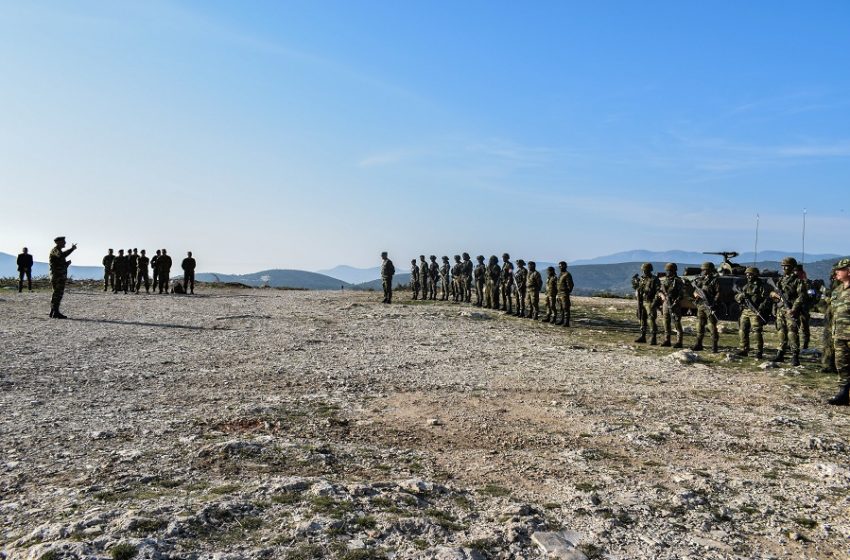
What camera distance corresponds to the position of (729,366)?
11.6 metres

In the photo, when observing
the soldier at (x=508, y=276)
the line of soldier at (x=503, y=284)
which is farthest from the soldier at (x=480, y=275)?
the soldier at (x=508, y=276)

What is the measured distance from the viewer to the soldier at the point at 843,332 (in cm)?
826

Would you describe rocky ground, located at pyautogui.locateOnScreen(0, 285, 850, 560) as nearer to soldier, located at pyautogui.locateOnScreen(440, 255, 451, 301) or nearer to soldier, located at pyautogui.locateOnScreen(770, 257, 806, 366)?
soldier, located at pyautogui.locateOnScreen(770, 257, 806, 366)

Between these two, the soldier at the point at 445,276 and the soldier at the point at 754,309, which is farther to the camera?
the soldier at the point at 445,276

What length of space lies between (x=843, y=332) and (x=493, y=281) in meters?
15.8

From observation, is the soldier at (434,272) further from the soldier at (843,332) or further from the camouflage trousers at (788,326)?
the soldier at (843,332)

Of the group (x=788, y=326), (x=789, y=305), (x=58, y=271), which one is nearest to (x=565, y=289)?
(x=788, y=326)

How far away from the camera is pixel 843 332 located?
8602 millimetres

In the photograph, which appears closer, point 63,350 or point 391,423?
point 391,423

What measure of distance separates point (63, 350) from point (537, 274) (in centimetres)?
1393

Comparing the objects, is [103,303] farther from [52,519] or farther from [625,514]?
[625,514]

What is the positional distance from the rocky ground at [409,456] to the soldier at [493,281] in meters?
12.2

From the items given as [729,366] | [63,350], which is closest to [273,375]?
[63,350]

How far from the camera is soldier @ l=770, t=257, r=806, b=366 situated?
1210 cm
